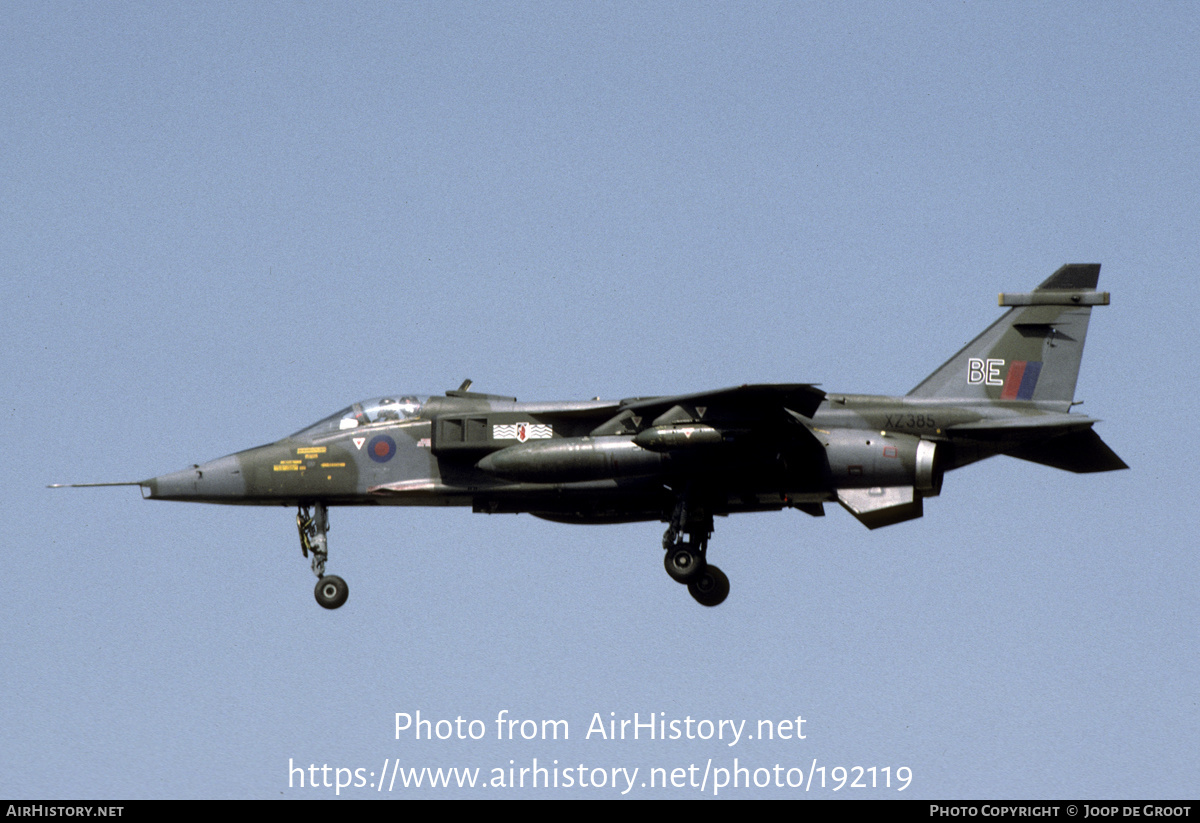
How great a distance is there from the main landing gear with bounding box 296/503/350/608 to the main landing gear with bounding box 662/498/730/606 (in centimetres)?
494

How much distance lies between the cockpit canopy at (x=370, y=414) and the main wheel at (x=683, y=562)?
435cm

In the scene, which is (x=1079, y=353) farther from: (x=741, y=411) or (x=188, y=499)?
(x=188, y=499)

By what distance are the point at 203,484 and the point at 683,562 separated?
24.2 ft

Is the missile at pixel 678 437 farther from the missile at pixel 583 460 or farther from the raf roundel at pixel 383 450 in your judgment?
the raf roundel at pixel 383 450

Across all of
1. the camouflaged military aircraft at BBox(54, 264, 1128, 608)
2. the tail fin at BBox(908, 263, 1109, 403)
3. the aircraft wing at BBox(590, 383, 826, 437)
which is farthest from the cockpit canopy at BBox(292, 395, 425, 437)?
the tail fin at BBox(908, 263, 1109, 403)

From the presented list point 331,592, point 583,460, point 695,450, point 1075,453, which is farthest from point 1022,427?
point 331,592

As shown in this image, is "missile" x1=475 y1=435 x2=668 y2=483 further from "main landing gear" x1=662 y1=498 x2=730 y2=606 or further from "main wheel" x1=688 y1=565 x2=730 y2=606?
"main wheel" x1=688 y1=565 x2=730 y2=606

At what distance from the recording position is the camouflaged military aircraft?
1011 inches

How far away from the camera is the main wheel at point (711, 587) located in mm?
27234

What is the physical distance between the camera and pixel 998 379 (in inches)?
1059

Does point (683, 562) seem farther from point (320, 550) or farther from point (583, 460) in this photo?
Answer: point (320, 550)

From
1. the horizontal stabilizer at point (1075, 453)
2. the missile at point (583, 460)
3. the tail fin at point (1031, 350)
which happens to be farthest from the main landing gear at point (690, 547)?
the horizontal stabilizer at point (1075, 453)

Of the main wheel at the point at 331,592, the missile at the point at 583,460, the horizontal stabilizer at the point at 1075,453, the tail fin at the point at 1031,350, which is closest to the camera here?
the missile at the point at 583,460

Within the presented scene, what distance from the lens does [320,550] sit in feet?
90.3
